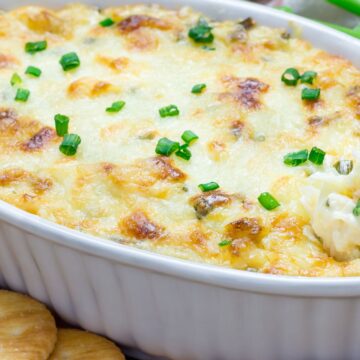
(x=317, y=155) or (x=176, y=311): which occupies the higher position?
(x=317, y=155)

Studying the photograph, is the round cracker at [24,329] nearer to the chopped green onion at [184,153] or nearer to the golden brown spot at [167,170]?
the golden brown spot at [167,170]

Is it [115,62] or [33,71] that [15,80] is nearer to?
[33,71]

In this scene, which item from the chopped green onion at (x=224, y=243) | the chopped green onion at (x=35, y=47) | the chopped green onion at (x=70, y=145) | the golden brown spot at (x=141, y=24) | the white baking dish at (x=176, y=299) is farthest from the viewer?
the golden brown spot at (x=141, y=24)

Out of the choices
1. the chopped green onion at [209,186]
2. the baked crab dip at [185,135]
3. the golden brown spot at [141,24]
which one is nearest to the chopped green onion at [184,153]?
the baked crab dip at [185,135]

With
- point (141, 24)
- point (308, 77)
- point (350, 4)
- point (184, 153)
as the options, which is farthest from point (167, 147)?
point (350, 4)

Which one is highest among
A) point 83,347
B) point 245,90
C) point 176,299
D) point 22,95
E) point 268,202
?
point 22,95

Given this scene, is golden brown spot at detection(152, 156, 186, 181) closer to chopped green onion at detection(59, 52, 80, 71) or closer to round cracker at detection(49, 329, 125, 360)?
round cracker at detection(49, 329, 125, 360)

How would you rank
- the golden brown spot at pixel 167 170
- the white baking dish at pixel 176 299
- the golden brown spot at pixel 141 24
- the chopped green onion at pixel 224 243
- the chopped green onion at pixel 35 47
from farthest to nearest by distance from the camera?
Result: 1. the golden brown spot at pixel 141 24
2. the chopped green onion at pixel 35 47
3. the golden brown spot at pixel 167 170
4. the chopped green onion at pixel 224 243
5. the white baking dish at pixel 176 299

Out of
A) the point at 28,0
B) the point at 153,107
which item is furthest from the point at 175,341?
the point at 28,0

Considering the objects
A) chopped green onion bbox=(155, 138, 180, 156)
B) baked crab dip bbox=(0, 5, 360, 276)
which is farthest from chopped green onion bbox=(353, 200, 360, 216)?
chopped green onion bbox=(155, 138, 180, 156)
